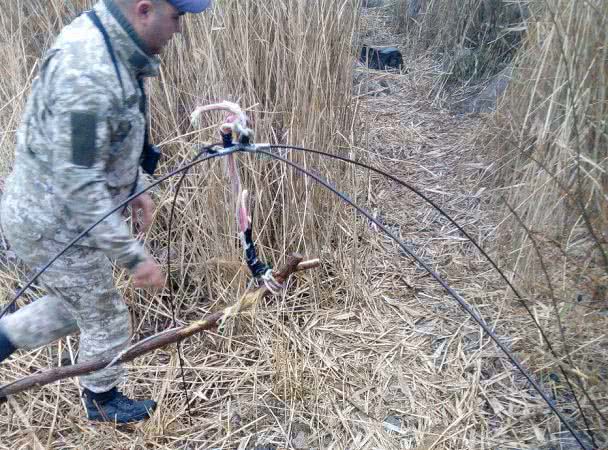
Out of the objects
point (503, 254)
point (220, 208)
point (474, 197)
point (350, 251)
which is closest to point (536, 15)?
point (474, 197)

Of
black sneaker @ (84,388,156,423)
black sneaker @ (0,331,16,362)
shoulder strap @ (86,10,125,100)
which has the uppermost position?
shoulder strap @ (86,10,125,100)

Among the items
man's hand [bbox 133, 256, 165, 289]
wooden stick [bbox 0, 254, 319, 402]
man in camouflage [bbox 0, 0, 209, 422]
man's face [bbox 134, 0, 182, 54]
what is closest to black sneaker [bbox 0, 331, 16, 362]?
man in camouflage [bbox 0, 0, 209, 422]

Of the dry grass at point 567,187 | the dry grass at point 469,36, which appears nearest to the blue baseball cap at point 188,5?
the dry grass at point 567,187

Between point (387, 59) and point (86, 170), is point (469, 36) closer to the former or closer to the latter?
point (387, 59)

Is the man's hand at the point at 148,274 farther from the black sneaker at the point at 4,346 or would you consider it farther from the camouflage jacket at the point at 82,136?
the black sneaker at the point at 4,346

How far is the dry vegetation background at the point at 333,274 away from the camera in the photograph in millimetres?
1682

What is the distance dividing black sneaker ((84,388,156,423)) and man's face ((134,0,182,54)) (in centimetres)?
102

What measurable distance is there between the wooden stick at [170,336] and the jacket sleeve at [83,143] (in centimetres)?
25

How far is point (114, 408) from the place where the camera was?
1646 millimetres

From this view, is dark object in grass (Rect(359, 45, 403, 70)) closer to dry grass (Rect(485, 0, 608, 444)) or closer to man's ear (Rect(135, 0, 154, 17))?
dry grass (Rect(485, 0, 608, 444))

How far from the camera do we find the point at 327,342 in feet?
6.58

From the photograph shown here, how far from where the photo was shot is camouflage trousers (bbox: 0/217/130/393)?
1386mm

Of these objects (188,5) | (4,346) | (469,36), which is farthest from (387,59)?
(4,346)

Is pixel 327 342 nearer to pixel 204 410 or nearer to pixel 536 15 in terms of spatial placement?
pixel 204 410
